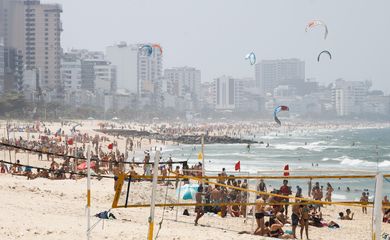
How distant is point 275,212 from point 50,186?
7375 millimetres

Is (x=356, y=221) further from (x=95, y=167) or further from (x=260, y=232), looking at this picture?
(x=95, y=167)

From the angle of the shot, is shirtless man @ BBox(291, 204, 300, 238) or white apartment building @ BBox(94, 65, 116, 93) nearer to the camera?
shirtless man @ BBox(291, 204, 300, 238)

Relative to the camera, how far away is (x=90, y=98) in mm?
140750

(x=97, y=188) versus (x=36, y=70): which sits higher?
(x=36, y=70)

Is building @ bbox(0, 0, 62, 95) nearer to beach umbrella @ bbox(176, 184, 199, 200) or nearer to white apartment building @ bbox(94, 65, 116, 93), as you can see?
white apartment building @ bbox(94, 65, 116, 93)

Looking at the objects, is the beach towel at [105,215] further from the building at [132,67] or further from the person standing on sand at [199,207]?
the building at [132,67]

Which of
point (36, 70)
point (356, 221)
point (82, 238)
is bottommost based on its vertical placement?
point (356, 221)

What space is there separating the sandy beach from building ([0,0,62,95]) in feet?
377

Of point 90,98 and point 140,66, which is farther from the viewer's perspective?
point 140,66

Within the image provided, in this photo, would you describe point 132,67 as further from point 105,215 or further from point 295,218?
point 295,218

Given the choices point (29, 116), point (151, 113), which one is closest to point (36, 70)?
point (151, 113)

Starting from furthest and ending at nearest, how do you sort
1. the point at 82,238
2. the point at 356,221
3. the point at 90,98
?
1. the point at 90,98
2. the point at 356,221
3. the point at 82,238

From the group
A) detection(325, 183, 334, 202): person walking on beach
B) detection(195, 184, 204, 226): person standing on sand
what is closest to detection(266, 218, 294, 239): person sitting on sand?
detection(195, 184, 204, 226): person standing on sand

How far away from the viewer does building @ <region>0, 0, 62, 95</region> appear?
424 ft
